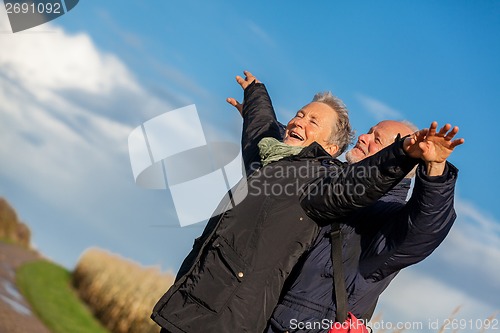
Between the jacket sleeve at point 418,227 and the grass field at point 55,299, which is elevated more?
the jacket sleeve at point 418,227

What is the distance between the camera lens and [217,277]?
277 cm

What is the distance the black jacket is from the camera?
2723 mm

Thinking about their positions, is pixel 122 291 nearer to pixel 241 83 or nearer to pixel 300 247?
pixel 241 83

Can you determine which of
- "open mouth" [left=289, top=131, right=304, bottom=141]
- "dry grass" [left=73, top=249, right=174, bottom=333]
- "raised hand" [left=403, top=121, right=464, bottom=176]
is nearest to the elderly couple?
"raised hand" [left=403, top=121, right=464, bottom=176]

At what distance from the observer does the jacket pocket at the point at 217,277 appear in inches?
108

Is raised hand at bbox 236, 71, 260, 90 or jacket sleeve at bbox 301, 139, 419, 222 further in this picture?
raised hand at bbox 236, 71, 260, 90

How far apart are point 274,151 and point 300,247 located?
0.43 metres

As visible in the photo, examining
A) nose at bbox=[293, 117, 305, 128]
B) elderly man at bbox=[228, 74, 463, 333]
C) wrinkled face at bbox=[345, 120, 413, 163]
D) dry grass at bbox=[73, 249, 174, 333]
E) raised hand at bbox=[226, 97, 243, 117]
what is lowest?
dry grass at bbox=[73, 249, 174, 333]

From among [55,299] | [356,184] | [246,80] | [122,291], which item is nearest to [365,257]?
[356,184]

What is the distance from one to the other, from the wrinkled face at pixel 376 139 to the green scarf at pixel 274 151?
35cm

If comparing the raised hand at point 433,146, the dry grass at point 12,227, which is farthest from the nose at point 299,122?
the dry grass at point 12,227

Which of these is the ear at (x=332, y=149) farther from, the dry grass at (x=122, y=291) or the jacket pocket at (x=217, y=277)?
the dry grass at (x=122, y=291)

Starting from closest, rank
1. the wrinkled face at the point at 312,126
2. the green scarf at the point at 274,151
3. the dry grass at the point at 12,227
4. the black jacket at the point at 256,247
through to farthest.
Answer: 1. the black jacket at the point at 256,247
2. the green scarf at the point at 274,151
3. the wrinkled face at the point at 312,126
4. the dry grass at the point at 12,227

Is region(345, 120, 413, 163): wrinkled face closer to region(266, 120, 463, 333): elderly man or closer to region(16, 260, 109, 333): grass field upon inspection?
region(266, 120, 463, 333): elderly man
